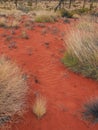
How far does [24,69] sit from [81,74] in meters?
1.52

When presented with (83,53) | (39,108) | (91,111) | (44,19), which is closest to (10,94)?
(39,108)

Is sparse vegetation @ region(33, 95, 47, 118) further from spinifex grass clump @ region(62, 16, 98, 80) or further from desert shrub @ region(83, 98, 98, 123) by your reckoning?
spinifex grass clump @ region(62, 16, 98, 80)

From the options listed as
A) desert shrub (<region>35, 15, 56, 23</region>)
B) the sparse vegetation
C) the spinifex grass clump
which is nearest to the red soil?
the sparse vegetation

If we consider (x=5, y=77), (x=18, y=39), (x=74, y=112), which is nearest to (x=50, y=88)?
(x=74, y=112)

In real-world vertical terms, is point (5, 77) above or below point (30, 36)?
above

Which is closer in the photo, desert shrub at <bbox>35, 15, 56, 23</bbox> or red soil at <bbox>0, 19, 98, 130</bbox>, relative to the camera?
red soil at <bbox>0, 19, 98, 130</bbox>

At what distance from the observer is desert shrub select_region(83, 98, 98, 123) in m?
5.46

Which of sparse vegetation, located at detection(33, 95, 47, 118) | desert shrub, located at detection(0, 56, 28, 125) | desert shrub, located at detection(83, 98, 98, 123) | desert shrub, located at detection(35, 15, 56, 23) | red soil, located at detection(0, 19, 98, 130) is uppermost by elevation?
desert shrub, located at detection(0, 56, 28, 125)

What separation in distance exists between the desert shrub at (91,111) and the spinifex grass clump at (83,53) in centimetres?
140

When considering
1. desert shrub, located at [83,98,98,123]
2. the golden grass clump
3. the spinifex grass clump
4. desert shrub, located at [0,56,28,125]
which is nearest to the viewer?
desert shrub, located at [0,56,28,125]

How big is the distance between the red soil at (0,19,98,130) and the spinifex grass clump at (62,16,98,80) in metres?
0.20

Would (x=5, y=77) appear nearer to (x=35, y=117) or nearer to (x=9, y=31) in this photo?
(x=35, y=117)

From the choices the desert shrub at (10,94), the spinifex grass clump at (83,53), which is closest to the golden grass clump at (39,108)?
the desert shrub at (10,94)

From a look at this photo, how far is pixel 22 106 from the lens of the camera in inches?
214
